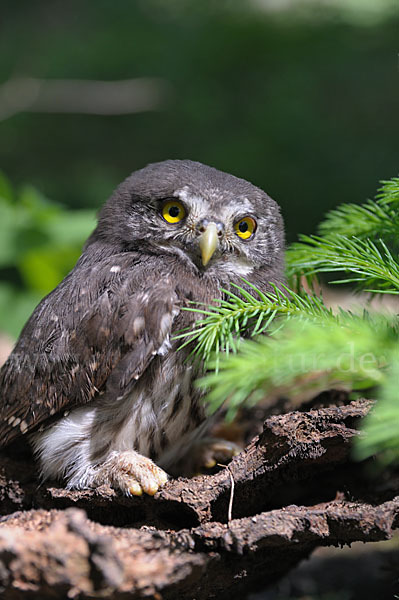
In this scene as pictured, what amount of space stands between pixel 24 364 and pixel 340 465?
1.17 m

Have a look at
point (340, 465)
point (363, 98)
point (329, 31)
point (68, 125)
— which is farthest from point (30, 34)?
point (340, 465)

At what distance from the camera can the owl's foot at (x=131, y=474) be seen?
2.01m

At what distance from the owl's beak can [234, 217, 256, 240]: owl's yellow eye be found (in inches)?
6.7

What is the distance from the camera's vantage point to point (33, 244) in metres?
3.96

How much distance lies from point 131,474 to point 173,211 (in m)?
0.94

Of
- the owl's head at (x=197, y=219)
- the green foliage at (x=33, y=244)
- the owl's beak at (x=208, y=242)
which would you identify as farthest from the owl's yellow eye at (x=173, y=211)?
the green foliage at (x=33, y=244)

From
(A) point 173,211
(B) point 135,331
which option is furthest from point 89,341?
(A) point 173,211

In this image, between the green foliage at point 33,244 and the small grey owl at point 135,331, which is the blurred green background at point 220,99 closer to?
the green foliage at point 33,244

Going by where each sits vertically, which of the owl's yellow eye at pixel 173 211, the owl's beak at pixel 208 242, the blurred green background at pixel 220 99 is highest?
the blurred green background at pixel 220 99

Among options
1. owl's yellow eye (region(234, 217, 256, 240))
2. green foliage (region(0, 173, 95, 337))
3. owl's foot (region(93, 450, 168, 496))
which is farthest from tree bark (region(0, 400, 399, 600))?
green foliage (region(0, 173, 95, 337))

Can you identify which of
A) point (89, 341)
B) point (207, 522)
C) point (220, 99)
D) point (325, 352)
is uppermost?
point (220, 99)

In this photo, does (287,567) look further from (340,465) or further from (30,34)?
(30,34)

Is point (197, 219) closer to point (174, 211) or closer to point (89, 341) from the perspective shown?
point (174, 211)

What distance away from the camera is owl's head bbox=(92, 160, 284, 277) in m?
2.30
